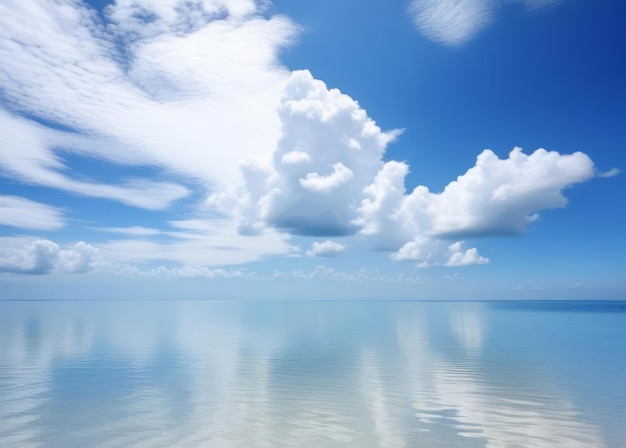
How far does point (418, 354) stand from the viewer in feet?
154

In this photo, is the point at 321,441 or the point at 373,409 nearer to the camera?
the point at 321,441

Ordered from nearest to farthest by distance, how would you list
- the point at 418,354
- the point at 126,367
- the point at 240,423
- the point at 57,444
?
the point at 57,444 → the point at 240,423 → the point at 126,367 → the point at 418,354

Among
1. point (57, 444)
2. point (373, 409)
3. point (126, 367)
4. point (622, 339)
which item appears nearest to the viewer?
point (57, 444)

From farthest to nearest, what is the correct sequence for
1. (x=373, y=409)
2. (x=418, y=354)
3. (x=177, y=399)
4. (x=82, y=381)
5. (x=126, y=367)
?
1. (x=418, y=354)
2. (x=126, y=367)
3. (x=82, y=381)
4. (x=177, y=399)
5. (x=373, y=409)

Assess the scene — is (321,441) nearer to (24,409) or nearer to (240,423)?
(240,423)

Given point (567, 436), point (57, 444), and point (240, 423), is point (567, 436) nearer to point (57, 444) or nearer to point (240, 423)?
point (240, 423)

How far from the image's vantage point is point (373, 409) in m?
24.5

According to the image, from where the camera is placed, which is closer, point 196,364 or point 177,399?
point 177,399

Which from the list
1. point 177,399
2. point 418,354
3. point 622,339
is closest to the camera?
point 177,399

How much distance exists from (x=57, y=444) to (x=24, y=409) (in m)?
8.23

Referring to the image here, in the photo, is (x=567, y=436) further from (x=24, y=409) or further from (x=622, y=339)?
(x=622, y=339)

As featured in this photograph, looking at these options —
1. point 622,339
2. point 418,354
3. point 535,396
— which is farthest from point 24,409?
point 622,339

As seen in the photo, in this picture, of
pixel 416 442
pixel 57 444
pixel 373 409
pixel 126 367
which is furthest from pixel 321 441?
pixel 126 367

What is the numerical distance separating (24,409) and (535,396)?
1323 inches
